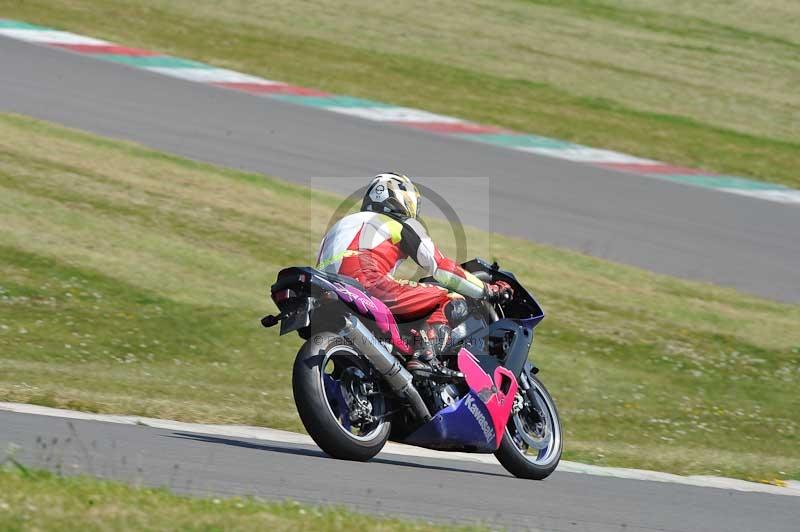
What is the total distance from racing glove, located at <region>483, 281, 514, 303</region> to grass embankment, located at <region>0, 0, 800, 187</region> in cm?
1433

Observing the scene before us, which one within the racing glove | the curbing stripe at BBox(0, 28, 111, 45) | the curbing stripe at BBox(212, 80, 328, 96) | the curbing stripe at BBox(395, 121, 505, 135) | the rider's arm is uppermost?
the rider's arm

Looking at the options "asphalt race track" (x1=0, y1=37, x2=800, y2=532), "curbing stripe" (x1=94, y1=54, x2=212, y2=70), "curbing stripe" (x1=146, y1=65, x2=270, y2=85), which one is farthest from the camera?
"curbing stripe" (x1=94, y1=54, x2=212, y2=70)

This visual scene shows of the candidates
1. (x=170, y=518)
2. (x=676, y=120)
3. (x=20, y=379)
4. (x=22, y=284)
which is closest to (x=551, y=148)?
(x=676, y=120)

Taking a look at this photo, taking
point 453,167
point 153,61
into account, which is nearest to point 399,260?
point 453,167

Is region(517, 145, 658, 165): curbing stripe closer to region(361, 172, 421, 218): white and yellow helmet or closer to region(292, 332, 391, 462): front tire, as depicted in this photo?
region(361, 172, 421, 218): white and yellow helmet

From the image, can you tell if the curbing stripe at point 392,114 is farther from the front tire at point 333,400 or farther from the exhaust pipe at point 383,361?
the front tire at point 333,400

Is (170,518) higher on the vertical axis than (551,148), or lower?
higher

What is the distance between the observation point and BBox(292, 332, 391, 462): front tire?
7410 millimetres

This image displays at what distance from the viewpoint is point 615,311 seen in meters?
15.3

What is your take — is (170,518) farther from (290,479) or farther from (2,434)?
(2,434)

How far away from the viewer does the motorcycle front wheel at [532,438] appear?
341 inches

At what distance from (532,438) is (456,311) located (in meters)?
1.06

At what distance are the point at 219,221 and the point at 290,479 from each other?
922 centimetres

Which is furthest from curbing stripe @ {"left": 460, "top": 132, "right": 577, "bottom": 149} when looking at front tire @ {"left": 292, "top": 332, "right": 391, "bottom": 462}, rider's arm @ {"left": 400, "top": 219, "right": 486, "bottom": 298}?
front tire @ {"left": 292, "top": 332, "right": 391, "bottom": 462}
